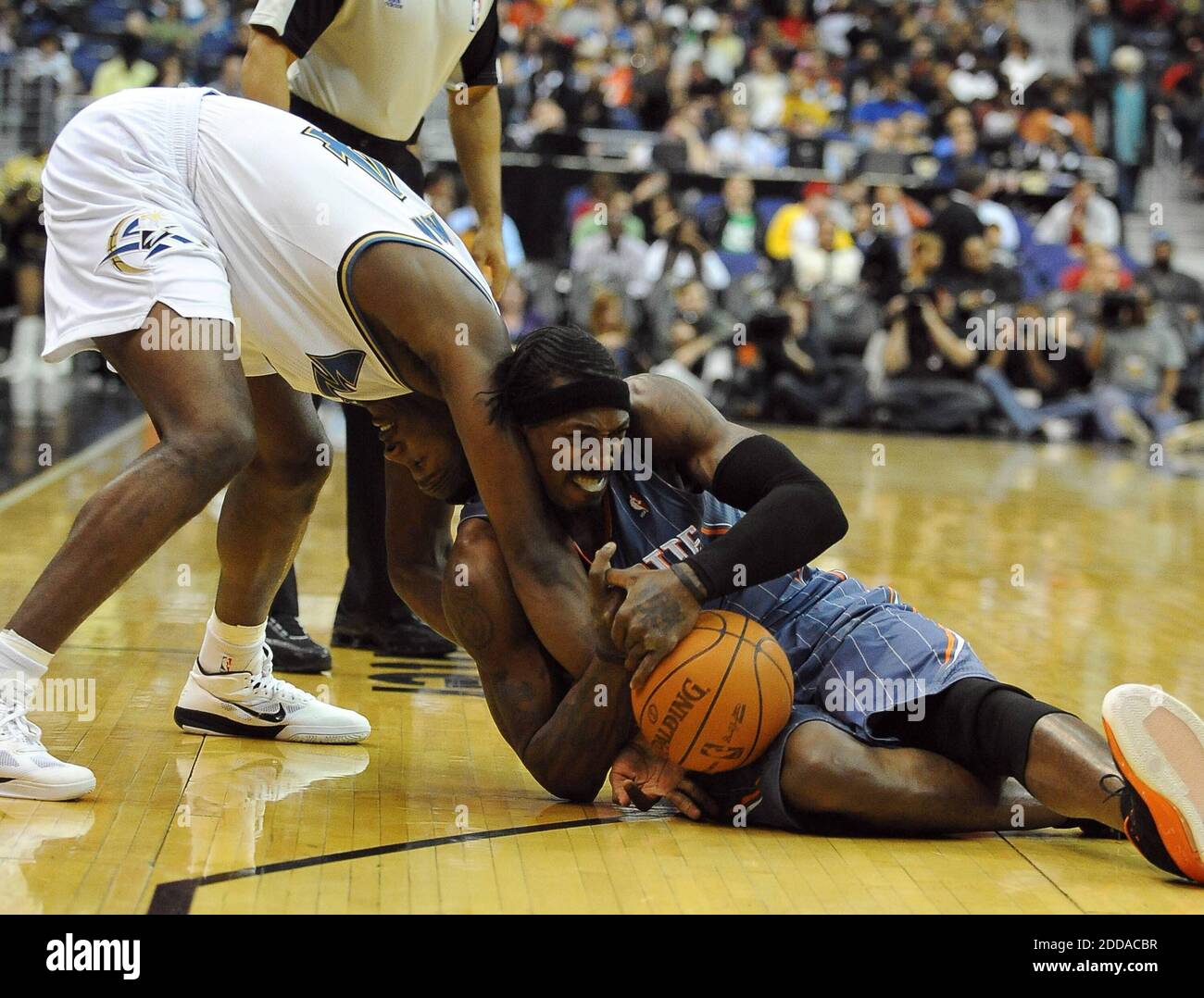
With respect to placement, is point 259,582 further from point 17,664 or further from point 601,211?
point 601,211

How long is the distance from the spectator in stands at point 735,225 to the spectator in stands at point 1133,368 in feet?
10.2

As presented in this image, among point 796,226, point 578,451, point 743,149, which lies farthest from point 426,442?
point 743,149

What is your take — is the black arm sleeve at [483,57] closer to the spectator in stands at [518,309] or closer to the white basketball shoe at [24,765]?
the white basketball shoe at [24,765]

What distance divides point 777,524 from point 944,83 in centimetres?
1477

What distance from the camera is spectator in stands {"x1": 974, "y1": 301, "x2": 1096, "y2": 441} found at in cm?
1333

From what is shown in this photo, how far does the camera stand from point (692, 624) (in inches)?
114

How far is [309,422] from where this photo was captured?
367 centimetres

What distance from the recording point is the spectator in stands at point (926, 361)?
1301 centimetres

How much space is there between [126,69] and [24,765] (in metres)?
13.1

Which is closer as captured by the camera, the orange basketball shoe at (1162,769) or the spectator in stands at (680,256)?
the orange basketball shoe at (1162,769)

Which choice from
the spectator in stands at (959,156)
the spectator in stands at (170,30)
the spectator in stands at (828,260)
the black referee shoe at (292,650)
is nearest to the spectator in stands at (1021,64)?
the spectator in stands at (959,156)

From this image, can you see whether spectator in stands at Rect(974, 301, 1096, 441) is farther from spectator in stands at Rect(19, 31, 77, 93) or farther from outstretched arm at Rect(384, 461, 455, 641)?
outstretched arm at Rect(384, 461, 455, 641)

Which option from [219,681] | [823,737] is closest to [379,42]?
[219,681]
